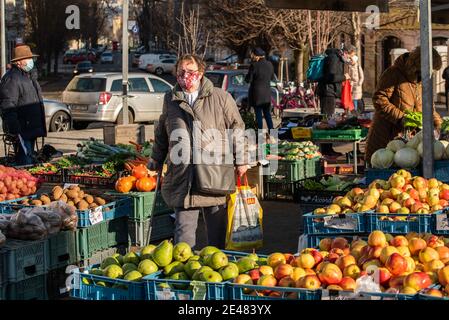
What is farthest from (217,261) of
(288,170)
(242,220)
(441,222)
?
(288,170)

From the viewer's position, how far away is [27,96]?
543 inches

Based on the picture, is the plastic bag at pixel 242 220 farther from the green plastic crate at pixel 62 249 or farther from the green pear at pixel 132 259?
the green pear at pixel 132 259

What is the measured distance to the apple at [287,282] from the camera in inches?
218

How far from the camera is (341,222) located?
734 cm

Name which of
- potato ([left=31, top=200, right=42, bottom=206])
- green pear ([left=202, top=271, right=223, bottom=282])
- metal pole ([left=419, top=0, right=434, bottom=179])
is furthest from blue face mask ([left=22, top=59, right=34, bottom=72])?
green pear ([left=202, top=271, right=223, bottom=282])

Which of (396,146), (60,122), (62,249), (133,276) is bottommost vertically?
(62,249)

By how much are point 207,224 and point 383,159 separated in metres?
2.29

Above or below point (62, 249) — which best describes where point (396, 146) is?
above

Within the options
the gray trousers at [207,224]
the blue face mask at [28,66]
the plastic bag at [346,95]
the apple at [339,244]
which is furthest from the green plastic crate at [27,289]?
the plastic bag at [346,95]

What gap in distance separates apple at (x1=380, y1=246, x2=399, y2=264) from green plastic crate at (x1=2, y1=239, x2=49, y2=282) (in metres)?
3.14

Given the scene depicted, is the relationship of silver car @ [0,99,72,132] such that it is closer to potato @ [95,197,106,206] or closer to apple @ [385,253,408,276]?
potato @ [95,197,106,206]

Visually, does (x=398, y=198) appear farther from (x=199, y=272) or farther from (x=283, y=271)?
(x=199, y=272)

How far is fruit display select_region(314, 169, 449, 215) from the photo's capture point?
7406 millimetres

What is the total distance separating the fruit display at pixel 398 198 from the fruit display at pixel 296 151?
491 centimetres
